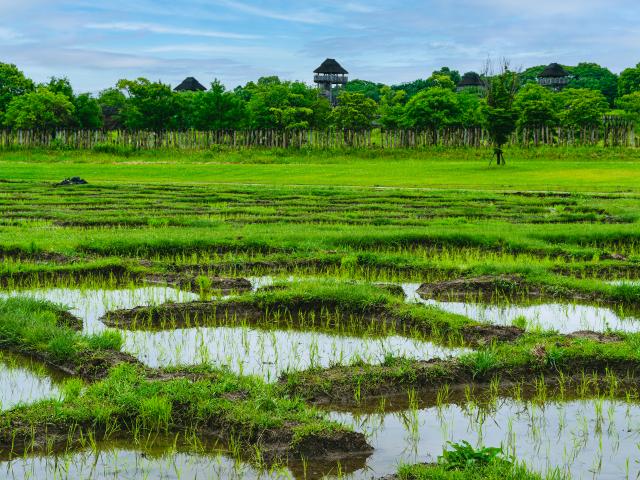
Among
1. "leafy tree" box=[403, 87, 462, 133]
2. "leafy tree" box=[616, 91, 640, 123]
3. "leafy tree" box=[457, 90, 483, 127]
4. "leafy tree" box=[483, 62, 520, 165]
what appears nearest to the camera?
"leafy tree" box=[483, 62, 520, 165]

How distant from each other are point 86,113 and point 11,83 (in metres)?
9.94

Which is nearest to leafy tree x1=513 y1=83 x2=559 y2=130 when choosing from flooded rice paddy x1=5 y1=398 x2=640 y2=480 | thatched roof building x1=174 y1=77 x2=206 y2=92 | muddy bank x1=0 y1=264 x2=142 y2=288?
muddy bank x1=0 y1=264 x2=142 y2=288

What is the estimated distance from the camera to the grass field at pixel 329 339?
258 inches

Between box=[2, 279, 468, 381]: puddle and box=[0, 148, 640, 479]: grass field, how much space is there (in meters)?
0.05

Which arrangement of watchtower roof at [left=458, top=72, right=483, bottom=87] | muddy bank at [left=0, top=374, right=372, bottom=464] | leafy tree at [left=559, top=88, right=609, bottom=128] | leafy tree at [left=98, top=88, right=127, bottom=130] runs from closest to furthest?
muddy bank at [left=0, top=374, right=372, bottom=464], leafy tree at [left=559, top=88, right=609, bottom=128], leafy tree at [left=98, top=88, right=127, bottom=130], watchtower roof at [left=458, top=72, right=483, bottom=87]

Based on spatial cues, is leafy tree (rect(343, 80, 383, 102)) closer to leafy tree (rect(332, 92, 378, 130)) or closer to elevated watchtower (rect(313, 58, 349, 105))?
elevated watchtower (rect(313, 58, 349, 105))

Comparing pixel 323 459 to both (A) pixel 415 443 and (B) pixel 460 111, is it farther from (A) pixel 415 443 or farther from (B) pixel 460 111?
(B) pixel 460 111

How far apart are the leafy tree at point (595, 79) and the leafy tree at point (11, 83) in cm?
6738

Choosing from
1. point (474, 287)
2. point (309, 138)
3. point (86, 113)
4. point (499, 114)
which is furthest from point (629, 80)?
point (474, 287)

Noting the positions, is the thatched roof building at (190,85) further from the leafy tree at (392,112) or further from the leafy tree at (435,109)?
the leafy tree at (435,109)

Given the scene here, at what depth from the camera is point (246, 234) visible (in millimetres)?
17797

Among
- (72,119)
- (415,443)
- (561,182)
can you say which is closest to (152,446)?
(415,443)

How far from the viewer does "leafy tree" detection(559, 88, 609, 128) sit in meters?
66.1

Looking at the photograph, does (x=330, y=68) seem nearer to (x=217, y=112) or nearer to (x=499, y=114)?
(x=217, y=112)
